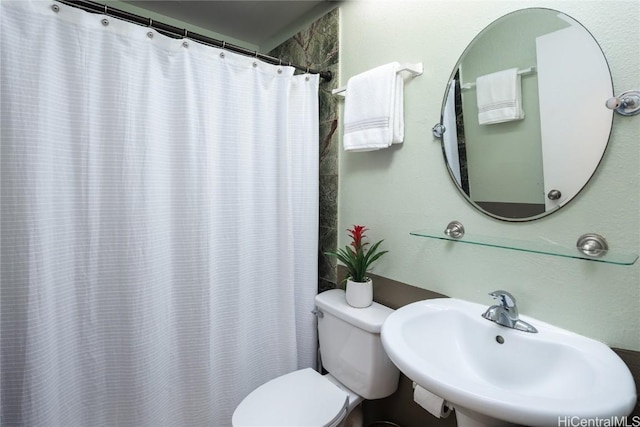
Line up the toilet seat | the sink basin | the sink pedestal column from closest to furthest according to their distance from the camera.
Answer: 1. the sink basin
2. the sink pedestal column
3. the toilet seat

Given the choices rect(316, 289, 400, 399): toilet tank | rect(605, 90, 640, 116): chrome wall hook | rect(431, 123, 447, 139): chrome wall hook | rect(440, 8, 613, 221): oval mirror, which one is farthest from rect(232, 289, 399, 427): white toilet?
rect(605, 90, 640, 116): chrome wall hook

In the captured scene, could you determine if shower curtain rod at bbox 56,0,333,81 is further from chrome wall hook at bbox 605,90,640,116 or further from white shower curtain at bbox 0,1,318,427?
chrome wall hook at bbox 605,90,640,116

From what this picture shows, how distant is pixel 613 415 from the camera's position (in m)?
0.56

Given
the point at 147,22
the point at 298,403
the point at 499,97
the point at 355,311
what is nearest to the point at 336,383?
the point at 298,403

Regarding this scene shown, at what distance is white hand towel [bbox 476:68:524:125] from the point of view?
3.19ft

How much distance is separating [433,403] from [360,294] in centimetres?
48

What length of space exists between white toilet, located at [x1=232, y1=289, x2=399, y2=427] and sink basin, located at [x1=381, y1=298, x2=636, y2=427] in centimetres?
26

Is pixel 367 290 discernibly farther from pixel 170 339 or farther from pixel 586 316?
pixel 170 339

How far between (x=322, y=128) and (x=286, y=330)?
3.81 feet

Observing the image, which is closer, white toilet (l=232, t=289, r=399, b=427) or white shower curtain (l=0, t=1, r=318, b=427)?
white shower curtain (l=0, t=1, r=318, b=427)

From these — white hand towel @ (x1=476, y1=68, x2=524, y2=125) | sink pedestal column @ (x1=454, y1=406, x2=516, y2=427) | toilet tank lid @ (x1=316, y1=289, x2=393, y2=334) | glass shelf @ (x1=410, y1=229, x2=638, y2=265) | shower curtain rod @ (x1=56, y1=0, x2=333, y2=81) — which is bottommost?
sink pedestal column @ (x1=454, y1=406, x2=516, y2=427)

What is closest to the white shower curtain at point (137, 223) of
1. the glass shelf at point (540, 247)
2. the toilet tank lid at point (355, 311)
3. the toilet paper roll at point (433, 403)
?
the toilet tank lid at point (355, 311)

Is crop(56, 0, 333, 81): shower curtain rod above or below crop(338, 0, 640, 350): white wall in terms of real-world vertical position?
above

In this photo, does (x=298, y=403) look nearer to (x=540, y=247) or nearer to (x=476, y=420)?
(x=476, y=420)
